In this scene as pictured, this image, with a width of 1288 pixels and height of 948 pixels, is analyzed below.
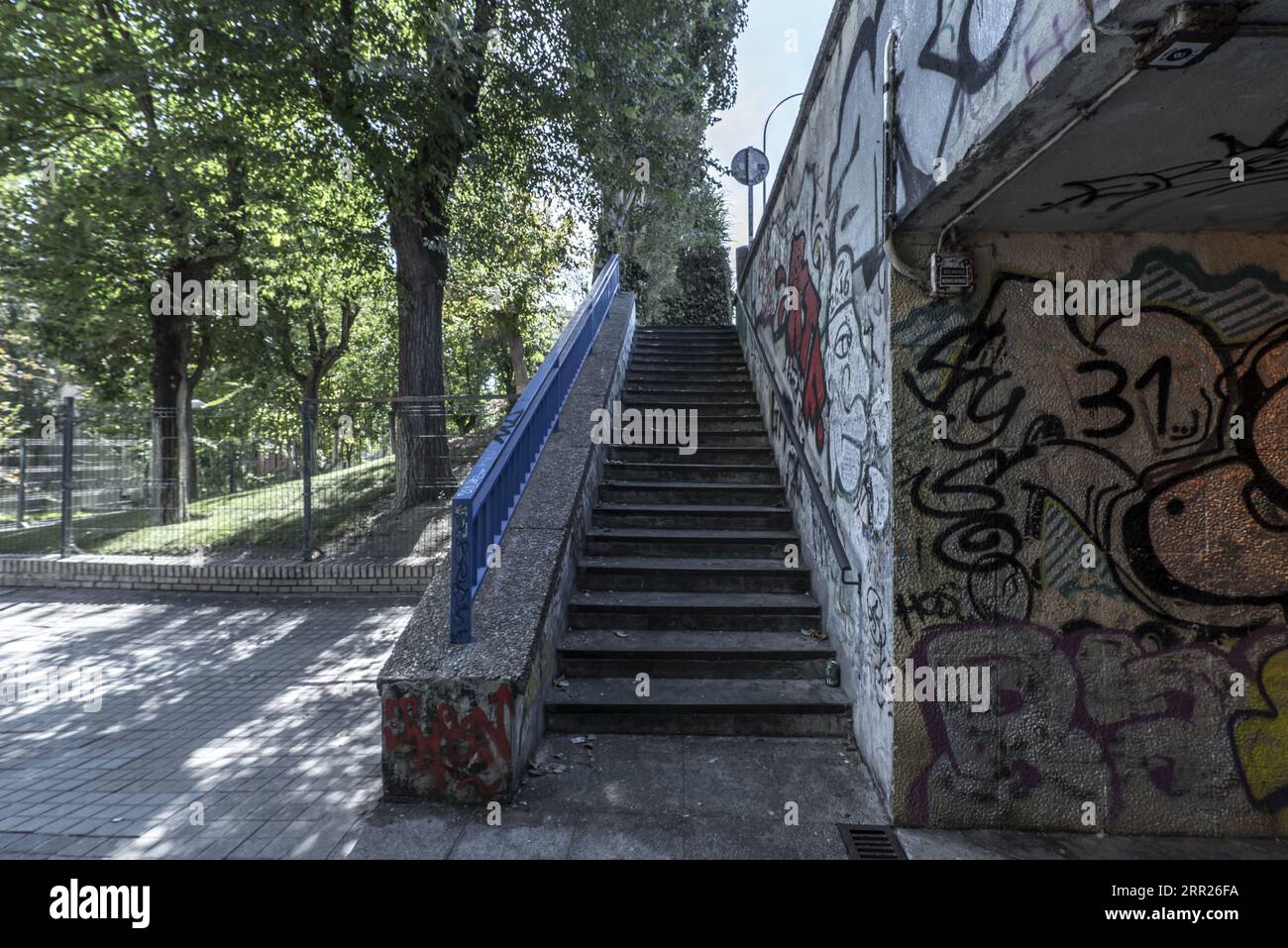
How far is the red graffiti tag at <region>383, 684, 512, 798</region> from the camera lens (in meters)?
2.95

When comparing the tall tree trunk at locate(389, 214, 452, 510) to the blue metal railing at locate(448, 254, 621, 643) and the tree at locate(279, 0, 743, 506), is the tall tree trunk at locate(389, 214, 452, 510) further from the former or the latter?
the blue metal railing at locate(448, 254, 621, 643)

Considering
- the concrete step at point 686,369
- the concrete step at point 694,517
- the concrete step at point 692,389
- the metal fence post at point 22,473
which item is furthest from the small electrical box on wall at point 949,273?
the metal fence post at point 22,473

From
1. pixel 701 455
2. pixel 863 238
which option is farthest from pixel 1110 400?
pixel 701 455

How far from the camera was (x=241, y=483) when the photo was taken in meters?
8.08

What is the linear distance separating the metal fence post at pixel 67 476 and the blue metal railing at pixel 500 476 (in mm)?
6769

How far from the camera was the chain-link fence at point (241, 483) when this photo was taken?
7457 millimetres

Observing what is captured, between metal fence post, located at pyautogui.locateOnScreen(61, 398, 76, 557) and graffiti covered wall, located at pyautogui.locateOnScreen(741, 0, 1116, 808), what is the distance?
8.91 m

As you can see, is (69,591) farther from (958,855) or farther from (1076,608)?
(1076,608)

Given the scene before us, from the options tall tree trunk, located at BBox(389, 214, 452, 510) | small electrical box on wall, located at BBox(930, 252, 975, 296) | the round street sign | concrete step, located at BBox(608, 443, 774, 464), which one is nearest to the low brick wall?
tall tree trunk, located at BBox(389, 214, 452, 510)

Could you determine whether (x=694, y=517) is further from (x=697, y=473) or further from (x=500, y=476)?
(x=500, y=476)

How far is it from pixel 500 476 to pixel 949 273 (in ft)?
8.87

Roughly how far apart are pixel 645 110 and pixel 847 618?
8088mm

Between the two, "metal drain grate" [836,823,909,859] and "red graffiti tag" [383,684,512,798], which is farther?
"red graffiti tag" [383,684,512,798]

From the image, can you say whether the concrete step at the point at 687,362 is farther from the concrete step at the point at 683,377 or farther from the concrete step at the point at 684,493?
the concrete step at the point at 684,493
